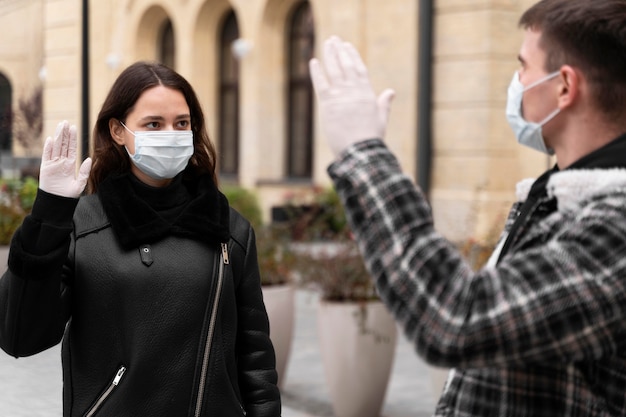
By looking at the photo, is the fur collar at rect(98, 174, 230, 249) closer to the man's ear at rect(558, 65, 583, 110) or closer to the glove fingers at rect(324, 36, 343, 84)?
the glove fingers at rect(324, 36, 343, 84)

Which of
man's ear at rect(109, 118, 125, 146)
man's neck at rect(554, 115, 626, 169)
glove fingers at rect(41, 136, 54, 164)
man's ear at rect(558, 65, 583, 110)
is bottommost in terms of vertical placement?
glove fingers at rect(41, 136, 54, 164)

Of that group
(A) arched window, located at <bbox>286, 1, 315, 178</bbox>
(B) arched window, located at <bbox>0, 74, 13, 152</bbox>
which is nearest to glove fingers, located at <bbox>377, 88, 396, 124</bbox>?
(B) arched window, located at <bbox>0, 74, 13, 152</bbox>

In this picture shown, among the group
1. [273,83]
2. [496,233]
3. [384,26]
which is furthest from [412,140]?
[496,233]

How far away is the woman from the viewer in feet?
8.18

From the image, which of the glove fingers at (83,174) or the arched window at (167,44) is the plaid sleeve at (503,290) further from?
the arched window at (167,44)

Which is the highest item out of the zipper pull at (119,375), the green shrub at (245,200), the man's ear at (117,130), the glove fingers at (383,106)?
the glove fingers at (383,106)

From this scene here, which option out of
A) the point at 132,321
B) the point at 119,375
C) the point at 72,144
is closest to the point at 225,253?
the point at 132,321

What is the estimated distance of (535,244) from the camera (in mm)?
1651

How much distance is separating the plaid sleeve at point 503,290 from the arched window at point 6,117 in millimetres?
6727

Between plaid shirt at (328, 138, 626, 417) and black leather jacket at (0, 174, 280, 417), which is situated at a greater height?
plaid shirt at (328, 138, 626, 417)

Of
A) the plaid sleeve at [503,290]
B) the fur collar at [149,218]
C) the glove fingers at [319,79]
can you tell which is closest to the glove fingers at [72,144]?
the fur collar at [149,218]

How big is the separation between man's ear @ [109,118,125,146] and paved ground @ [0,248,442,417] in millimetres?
3280

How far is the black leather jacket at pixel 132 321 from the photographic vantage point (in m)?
2.55

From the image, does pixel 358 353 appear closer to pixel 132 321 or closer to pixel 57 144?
pixel 132 321
